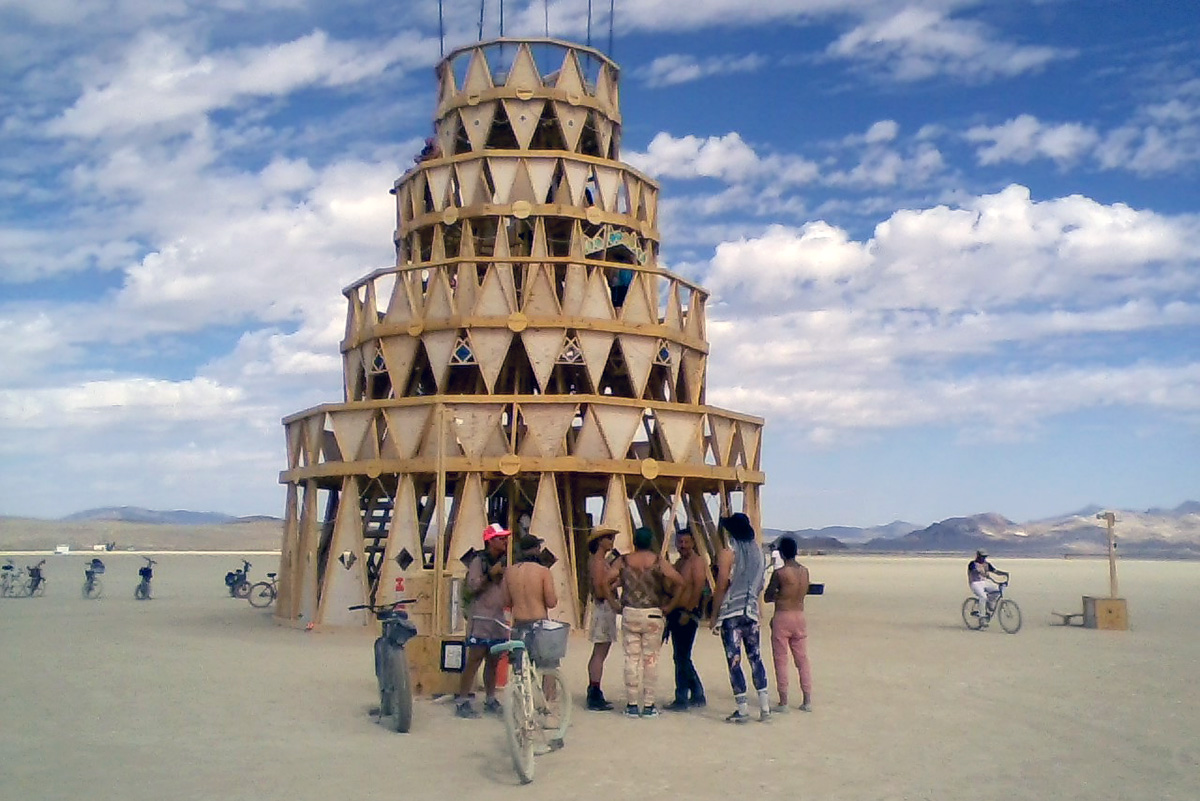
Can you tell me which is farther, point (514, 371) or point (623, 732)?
point (514, 371)

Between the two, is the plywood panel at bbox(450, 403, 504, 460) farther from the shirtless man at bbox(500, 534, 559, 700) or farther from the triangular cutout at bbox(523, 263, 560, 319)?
the shirtless man at bbox(500, 534, 559, 700)

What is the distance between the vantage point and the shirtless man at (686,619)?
1183 cm

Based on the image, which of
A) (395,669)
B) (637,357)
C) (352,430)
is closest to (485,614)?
(395,669)

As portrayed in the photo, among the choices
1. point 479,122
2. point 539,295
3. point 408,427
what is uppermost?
point 479,122

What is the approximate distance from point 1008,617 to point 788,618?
12.5m

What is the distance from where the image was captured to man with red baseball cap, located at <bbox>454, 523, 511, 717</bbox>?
37.0 feet

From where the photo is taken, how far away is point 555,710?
10312mm

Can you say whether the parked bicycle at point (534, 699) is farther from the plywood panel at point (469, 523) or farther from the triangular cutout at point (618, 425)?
the triangular cutout at point (618, 425)

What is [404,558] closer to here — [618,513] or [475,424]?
[475,424]

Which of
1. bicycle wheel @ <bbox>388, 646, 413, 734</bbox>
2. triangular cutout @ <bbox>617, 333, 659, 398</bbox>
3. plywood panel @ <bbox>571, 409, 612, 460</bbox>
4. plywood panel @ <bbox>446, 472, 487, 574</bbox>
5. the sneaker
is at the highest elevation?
triangular cutout @ <bbox>617, 333, 659, 398</bbox>

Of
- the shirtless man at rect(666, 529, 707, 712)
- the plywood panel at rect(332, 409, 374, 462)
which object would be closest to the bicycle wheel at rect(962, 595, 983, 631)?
the shirtless man at rect(666, 529, 707, 712)

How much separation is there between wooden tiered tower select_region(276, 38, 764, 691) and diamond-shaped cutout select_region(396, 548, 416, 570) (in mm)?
29

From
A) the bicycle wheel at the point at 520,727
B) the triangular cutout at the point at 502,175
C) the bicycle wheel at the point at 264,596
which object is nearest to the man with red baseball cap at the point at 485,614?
the bicycle wheel at the point at 520,727

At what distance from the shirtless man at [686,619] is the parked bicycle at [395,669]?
9.99 ft
